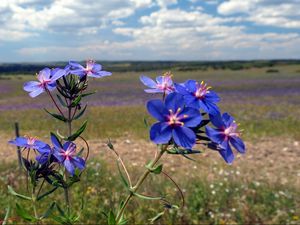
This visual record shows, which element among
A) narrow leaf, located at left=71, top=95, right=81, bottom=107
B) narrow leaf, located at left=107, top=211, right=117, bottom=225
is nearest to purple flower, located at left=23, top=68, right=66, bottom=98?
narrow leaf, located at left=71, top=95, right=81, bottom=107

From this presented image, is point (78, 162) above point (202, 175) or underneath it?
above

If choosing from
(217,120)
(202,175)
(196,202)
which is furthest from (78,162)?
(202,175)

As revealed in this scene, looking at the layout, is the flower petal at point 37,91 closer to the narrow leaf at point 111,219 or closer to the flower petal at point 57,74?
the flower petal at point 57,74

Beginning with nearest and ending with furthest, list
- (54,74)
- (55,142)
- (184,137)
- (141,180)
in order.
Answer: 1. (184,137)
2. (141,180)
3. (55,142)
4. (54,74)

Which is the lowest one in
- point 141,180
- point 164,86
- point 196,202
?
point 196,202

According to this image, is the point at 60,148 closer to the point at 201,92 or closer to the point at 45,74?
the point at 45,74

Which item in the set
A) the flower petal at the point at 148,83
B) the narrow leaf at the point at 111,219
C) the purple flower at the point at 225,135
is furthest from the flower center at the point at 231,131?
the narrow leaf at the point at 111,219
